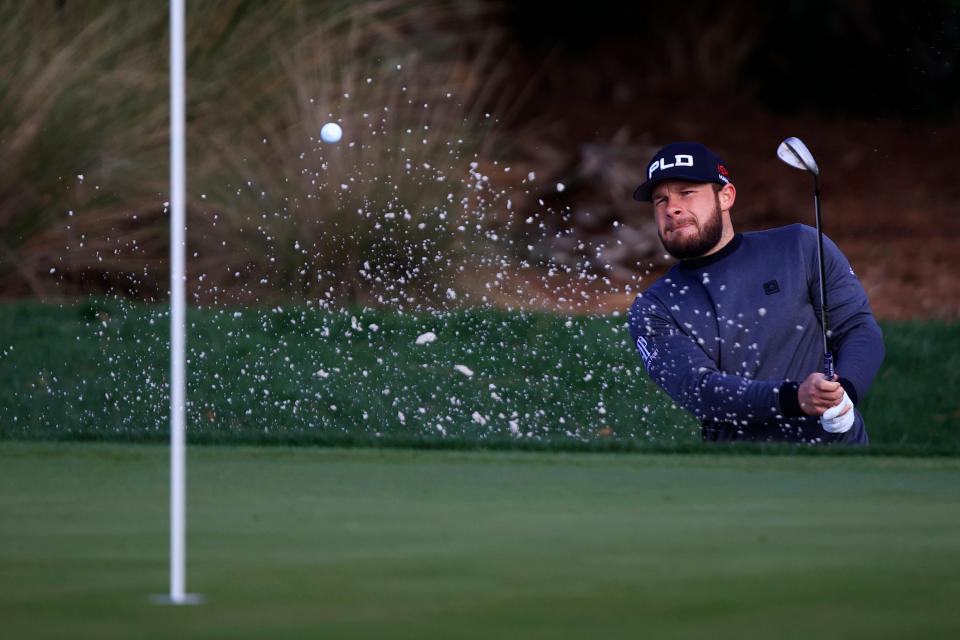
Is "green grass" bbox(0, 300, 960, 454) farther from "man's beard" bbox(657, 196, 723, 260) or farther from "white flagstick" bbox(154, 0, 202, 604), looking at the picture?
"white flagstick" bbox(154, 0, 202, 604)

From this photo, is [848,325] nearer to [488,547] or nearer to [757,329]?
[757,329]

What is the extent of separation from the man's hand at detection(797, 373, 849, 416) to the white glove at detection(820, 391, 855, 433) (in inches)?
1.2

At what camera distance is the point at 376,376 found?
1033 centimetres

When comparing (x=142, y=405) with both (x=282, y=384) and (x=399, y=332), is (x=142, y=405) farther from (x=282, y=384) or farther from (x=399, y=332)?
(x=399, y=332)

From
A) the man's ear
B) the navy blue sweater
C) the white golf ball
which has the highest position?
the white golf ball

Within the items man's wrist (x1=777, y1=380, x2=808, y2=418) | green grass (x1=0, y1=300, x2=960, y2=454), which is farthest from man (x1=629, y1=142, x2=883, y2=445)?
green grass (x1=0, y1=300, x2=960, y2=454)

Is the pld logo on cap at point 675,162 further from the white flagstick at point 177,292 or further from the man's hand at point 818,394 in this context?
the white flagstick at point 177,292

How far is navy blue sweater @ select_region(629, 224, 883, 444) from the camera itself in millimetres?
6766

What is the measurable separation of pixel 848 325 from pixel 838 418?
1.73 feet

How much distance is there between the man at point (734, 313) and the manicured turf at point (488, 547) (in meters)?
1.08

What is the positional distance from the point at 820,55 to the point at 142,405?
27.2ft

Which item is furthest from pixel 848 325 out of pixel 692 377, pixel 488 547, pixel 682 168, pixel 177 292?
pixel 177 292

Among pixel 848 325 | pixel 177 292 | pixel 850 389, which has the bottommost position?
pixel 850 389

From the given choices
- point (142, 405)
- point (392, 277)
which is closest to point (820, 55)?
point (392, 277)
